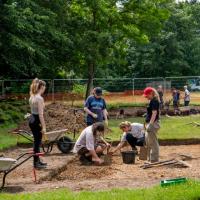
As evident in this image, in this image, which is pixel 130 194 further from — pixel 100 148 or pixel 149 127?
pixel 100 148

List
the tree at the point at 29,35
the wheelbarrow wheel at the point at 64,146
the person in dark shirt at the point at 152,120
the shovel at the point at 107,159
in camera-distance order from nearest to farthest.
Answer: the person in dark shirt at the point at 152,120 → the shovel at the point at 107,159 → the wheelbarrow wheel at the point at 64,146 → the tree at the point at 29,35

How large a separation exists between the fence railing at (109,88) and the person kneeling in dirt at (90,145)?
1870 centimetres

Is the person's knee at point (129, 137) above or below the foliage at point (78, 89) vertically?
below

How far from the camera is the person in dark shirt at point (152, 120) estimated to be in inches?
520

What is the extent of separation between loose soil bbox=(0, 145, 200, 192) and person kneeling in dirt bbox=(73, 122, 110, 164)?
0.28 metres

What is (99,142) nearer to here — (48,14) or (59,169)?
(59,169)

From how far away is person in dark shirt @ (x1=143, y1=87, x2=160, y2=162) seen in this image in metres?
Answer: 13.2

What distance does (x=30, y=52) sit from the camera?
24328mm

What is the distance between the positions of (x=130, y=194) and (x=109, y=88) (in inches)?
1327

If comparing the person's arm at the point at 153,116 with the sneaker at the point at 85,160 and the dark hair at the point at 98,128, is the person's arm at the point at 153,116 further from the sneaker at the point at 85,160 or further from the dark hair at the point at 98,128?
the sneaker at the point at 85,160

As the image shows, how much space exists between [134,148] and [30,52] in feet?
33.6

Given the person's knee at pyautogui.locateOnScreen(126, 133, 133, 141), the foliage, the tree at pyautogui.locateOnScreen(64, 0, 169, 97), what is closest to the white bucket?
the person's knee at pyautogui.locateOnScreen(126, 133, 133, 141)

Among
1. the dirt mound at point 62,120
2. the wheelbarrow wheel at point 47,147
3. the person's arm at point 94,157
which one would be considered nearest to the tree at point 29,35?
the dirt mound at point 62,120

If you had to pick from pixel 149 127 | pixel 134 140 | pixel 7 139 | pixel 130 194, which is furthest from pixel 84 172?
pixel 7 139
